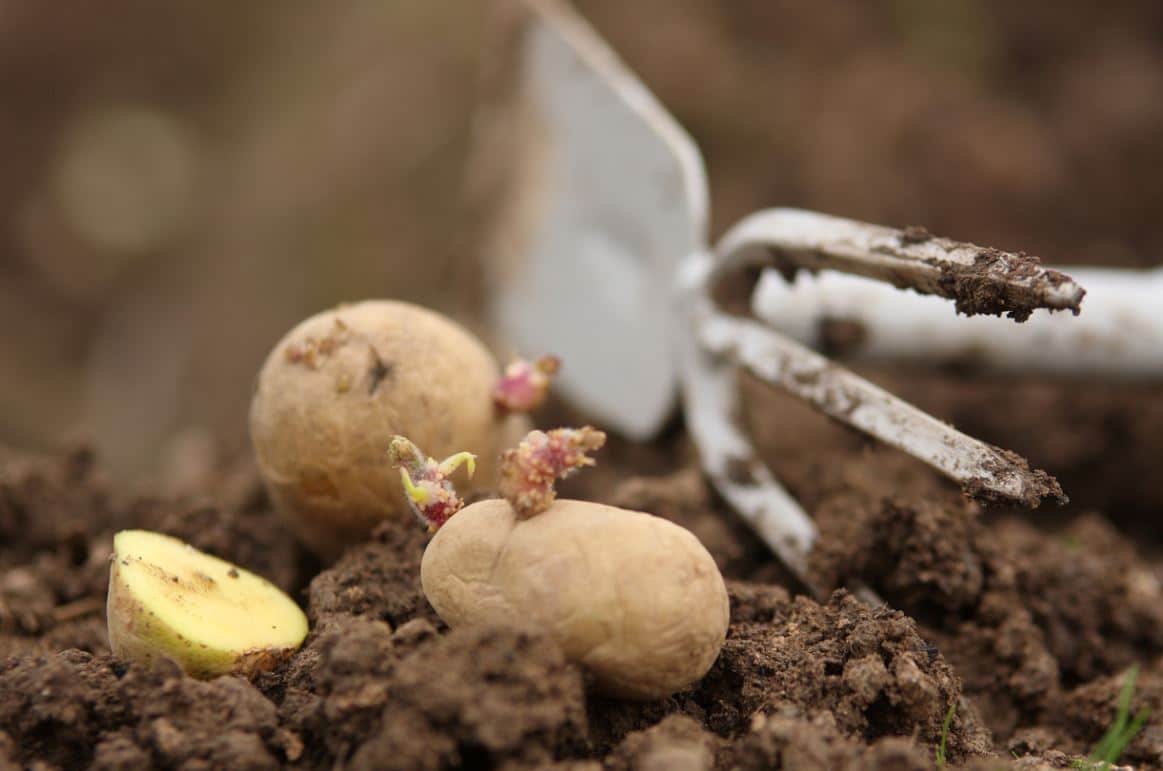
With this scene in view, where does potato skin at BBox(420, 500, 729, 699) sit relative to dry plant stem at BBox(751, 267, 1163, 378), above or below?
below

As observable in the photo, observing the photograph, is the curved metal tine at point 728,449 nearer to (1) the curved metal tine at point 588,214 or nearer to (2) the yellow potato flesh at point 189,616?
(1) the curved metal tine at point 588,214

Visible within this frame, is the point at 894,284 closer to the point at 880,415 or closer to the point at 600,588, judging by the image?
the point at 880,415

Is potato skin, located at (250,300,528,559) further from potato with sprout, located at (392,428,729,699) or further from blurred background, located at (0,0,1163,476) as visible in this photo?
blurred background, located at (0,0,1163,476)

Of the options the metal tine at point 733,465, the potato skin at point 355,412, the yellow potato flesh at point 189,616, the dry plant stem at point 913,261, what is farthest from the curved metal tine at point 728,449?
the yellow potato flesh at point 189,616

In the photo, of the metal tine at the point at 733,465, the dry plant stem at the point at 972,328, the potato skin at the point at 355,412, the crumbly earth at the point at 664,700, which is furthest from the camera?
the dry plant stem at the point at 972,328

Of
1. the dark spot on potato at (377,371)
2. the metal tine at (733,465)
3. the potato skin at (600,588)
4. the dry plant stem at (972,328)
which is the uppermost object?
the dry plant stem at (972,328)

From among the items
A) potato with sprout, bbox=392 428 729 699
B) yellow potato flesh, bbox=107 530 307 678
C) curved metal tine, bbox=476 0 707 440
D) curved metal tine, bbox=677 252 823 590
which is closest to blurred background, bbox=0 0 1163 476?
curved metal tine, bbox=476 0 707 440

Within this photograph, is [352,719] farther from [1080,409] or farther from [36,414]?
[36,414]

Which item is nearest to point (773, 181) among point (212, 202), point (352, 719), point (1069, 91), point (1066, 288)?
point (1069, 91)
